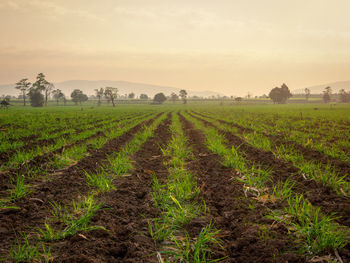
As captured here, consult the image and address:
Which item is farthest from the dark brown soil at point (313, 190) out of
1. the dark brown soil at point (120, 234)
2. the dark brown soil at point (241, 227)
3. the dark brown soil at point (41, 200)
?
the dark brown soil at point (41, 200)

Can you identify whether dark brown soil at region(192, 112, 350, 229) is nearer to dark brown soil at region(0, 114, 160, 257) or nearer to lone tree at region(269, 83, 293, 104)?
dark brown soil at region(0, 114, 160, 257)

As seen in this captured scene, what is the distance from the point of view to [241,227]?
3.26 metres

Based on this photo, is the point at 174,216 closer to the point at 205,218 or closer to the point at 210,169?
the point at 205,218

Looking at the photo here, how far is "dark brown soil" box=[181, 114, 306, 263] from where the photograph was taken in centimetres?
263

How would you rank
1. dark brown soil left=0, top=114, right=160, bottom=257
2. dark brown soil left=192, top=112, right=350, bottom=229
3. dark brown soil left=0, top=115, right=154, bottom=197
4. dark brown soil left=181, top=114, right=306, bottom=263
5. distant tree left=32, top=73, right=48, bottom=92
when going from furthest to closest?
distant tree left=32, top=73, right=48, bottom=92
dark brown soil left=0, top=115, right=154, bottom=197
dark brown soil left=192, top=112, right=350, bottom=229
dark brown soil left=0, top=114, right=160, bottom=257
dark brown soil left=181, top=114, right=306, bottom=263

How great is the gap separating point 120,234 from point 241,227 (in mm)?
1798

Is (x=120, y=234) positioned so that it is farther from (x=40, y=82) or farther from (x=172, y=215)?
(x=40, y=82)

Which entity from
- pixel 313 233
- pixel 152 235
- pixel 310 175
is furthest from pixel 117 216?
pixel 310 175

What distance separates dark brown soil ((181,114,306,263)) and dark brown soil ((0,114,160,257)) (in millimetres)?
2795

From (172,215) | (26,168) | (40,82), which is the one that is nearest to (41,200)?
(26,168)

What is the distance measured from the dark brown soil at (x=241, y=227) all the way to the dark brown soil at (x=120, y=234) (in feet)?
3.39

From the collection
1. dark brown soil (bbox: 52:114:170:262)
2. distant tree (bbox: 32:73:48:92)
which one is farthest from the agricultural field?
distant tree (bbox: 32:73:48:92)

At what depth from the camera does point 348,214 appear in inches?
141

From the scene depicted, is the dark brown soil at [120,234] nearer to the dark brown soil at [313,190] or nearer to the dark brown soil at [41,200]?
the dark brown soil at [41,200]
